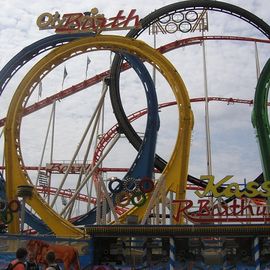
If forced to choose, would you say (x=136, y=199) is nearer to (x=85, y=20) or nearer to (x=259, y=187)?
(x=259, y=187)

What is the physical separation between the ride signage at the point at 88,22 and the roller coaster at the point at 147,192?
13.8 inches

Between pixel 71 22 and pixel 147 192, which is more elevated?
pixel 71 22

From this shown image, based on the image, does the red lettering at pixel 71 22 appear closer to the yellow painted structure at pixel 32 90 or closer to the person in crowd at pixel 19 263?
the yellow painted structure at pixel 32 90

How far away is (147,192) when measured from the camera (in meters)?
14.0

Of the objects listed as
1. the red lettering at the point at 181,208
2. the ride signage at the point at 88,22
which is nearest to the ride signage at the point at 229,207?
the red lettering at the point at 181,208

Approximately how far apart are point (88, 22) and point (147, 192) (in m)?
6.68

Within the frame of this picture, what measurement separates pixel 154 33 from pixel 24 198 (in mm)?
10097

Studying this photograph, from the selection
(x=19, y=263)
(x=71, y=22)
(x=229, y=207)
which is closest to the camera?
(x=19, y=263)

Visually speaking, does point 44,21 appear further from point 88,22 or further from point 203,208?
point 203,208

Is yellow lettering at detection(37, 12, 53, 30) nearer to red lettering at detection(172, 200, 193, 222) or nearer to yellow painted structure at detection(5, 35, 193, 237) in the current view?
yellow painted structure at detection(5, 35, 193, 237)

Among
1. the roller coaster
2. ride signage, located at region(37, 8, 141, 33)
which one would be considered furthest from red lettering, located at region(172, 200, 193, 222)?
ride signage, located at region(37, 8, 141, 33)

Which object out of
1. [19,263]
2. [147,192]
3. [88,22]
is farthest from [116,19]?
[19,263]

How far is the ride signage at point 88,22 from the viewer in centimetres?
1691

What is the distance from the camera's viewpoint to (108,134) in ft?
77.8
